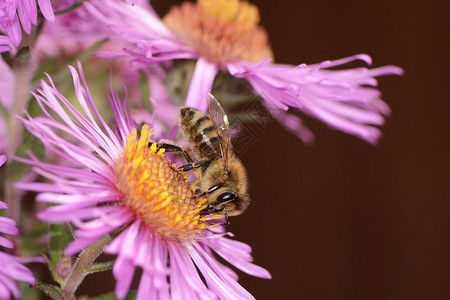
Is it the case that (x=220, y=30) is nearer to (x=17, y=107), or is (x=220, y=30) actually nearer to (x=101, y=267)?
(x=17, y=107)

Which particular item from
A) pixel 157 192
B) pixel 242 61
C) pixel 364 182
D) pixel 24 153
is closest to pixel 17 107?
pixel 24 153

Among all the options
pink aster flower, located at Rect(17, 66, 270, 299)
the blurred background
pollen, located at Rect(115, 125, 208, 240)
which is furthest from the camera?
the blurred background

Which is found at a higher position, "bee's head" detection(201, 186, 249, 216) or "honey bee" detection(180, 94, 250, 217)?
"honey bee" detection(180, 94, 250, 217)

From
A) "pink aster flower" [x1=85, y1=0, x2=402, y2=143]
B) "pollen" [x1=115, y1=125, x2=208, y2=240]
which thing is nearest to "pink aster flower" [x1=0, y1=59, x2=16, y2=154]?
"pink aster flower" [x1=85, y1=0, x2=402, y2=143]

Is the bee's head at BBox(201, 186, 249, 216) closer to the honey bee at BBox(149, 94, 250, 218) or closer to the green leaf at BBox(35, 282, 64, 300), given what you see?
the honey bee at BBox(149, 94, 250, 218)

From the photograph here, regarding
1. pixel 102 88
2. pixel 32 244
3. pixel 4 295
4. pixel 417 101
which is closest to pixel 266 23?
pixel 417 101

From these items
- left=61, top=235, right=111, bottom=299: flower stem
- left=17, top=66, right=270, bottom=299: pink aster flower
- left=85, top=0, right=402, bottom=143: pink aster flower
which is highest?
left=85, top=0, right=402, bottom=143: pink aster flower

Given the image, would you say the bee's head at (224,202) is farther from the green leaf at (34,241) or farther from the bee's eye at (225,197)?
the green leaf at (34,241)
